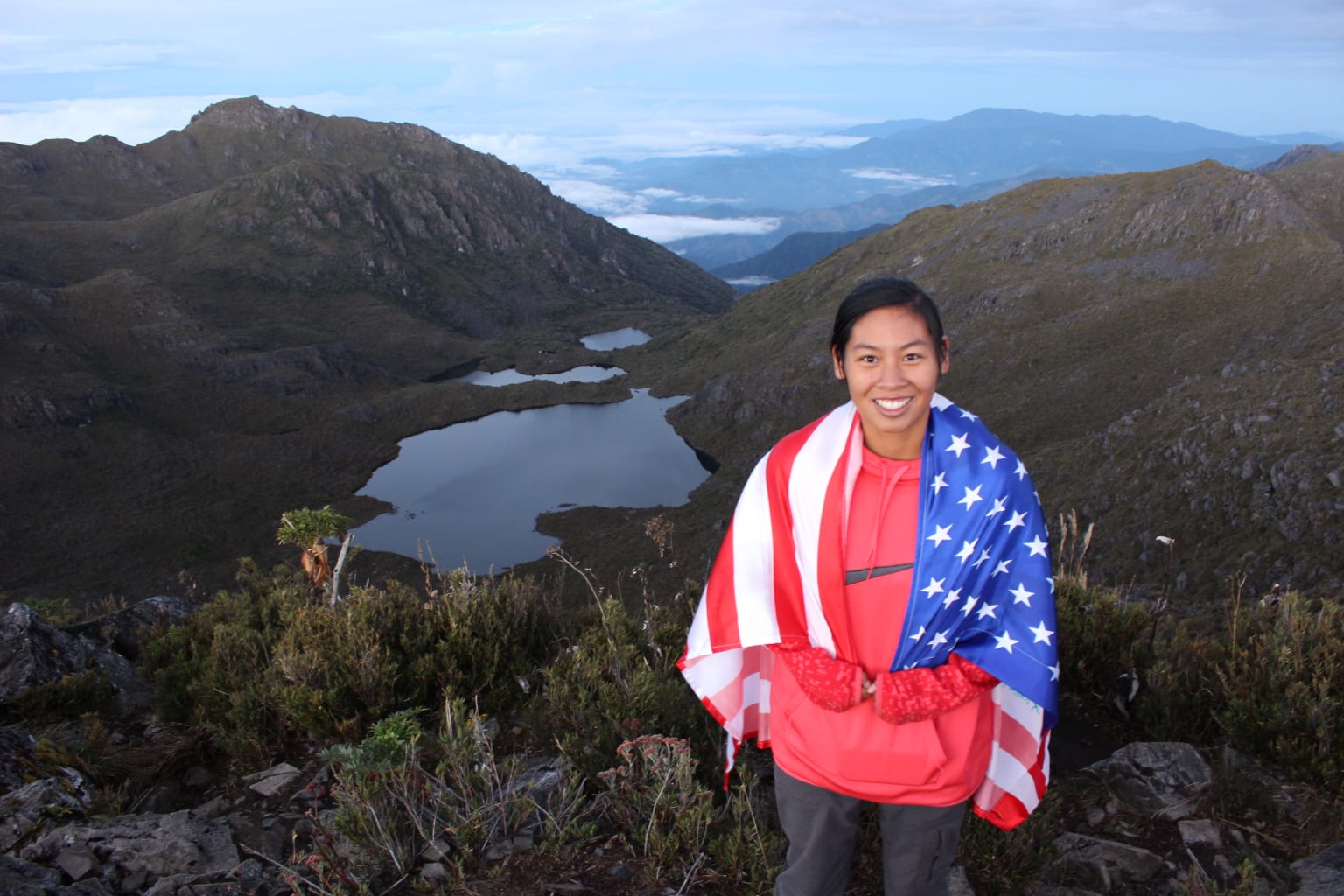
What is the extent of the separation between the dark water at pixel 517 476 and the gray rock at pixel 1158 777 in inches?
1718

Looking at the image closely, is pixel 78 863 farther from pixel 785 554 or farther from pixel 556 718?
pixel 785 554

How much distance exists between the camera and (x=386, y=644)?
580 cm

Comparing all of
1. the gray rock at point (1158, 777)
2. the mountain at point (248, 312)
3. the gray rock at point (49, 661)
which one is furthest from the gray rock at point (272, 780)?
the mountain at point (248, 312)

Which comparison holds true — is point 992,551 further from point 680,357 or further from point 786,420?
point 680,357

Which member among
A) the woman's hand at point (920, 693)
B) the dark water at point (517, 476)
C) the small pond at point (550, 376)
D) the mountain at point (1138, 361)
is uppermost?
the woman's hand at point (920, 693)

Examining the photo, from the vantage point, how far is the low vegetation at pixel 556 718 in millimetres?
3805

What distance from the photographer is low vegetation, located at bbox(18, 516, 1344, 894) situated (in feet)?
12.5

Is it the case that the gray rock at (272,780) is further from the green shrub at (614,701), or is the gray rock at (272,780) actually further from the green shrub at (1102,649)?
the green shrub at (1102,649)

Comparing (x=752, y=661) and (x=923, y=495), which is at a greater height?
(x=923, y=495)

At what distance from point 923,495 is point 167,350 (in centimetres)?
8428

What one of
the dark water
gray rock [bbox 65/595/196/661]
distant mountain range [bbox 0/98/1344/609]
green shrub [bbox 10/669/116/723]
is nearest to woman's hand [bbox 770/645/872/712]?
green shrub [bbox 10/669/116/723]

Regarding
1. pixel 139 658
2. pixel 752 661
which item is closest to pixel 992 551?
pixel 752 661

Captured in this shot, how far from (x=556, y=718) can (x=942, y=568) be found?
3021mm

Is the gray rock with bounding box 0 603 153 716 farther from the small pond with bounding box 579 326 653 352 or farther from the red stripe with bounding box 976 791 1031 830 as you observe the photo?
the small pond with bounding box 579 326 653 352
